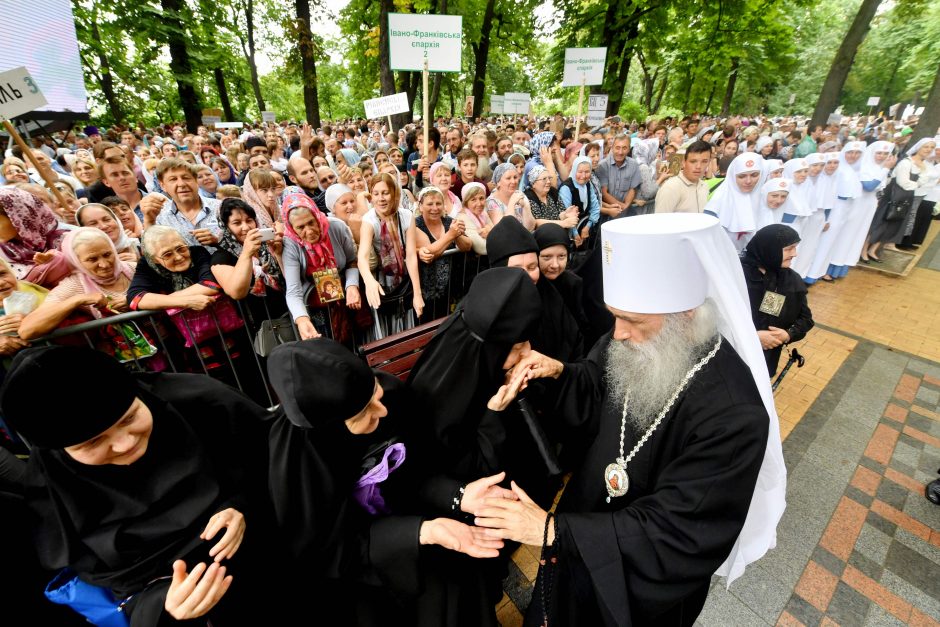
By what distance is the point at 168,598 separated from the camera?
57.4 inches

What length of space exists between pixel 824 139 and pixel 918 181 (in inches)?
243

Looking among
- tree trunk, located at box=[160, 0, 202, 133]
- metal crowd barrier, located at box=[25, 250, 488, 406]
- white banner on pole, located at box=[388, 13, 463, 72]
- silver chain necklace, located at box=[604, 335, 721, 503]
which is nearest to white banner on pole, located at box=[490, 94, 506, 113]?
white banner on pole, located at box=[388, 13, 463, 72]

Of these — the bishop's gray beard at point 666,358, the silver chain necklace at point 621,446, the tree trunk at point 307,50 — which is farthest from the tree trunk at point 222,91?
the silver chain necklace at point 621,446

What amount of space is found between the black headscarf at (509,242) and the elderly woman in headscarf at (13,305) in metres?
3.02

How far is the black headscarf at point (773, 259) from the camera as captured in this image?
3311 mm

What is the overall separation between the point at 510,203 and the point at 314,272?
2.62 meters

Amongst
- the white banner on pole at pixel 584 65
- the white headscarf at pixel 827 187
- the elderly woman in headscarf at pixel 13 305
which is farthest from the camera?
the white banner on pole at pixel 584 65

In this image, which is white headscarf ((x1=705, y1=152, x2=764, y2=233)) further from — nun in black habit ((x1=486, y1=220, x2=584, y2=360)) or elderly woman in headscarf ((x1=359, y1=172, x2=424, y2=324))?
elderly woman in headscarf ((x1=359, y1=172, x2=424, y2=324))

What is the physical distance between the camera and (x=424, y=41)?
19.2 feet

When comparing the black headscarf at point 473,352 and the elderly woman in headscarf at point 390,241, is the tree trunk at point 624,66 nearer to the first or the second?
the elderly woman in headscarf at point 390,241

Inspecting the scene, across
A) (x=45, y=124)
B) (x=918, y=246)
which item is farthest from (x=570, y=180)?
(x=45, y=124)

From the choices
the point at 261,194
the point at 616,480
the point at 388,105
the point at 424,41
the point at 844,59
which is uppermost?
the point at 844,59

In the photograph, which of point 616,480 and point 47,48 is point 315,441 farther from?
point 47,48

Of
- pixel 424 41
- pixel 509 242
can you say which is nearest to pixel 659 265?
pixel 509 242
